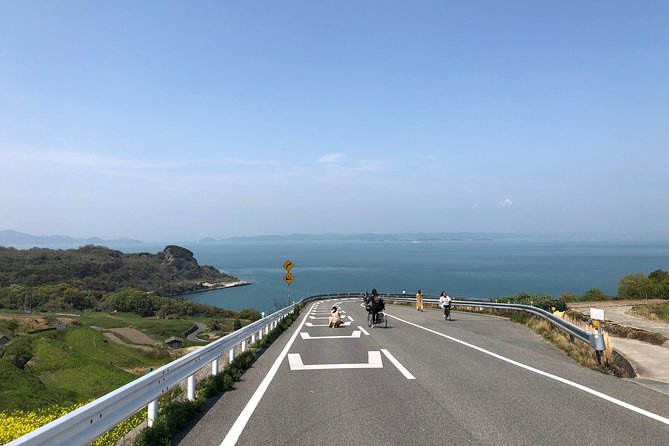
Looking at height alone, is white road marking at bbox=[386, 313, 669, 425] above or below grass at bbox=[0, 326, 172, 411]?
above

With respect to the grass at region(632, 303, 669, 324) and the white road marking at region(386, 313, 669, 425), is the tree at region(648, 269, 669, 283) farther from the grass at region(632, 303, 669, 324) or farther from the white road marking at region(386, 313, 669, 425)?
the white road marking at region(386, 313, 669, 425)

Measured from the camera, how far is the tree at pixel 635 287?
216ft

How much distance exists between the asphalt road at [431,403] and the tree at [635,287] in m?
62.8

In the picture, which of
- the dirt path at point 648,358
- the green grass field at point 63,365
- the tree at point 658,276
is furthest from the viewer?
the tree at point 658,276

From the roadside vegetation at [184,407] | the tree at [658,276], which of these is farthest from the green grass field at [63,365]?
the tree at [658,276]

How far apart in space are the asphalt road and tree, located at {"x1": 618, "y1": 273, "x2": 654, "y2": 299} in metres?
62.8

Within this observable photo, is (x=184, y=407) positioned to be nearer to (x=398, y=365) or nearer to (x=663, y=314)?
(x=398, y=365)

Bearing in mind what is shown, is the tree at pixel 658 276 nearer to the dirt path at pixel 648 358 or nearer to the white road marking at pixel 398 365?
the dirt path at pixel 648 358

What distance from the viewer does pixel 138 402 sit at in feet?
19.9

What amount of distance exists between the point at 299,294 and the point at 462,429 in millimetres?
122359

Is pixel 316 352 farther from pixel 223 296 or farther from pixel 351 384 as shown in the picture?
pixel 223 296

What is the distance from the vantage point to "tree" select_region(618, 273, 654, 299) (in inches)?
2594

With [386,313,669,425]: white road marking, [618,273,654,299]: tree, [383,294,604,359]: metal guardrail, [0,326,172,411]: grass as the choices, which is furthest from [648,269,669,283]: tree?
[386,313,669,425]: white road marking

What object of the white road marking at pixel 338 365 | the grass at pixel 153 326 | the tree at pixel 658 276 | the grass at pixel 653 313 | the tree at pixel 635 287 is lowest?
the grass at pixel 153 326
